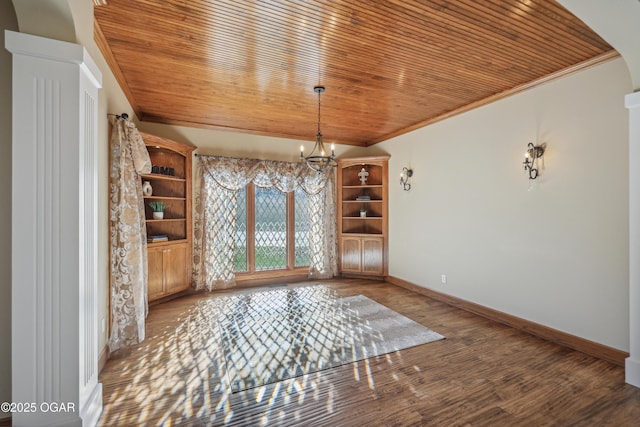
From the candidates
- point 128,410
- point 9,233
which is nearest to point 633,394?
point 128,410

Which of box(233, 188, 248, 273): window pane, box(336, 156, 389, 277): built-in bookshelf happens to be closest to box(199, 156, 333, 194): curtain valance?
box(233, 188, 248, 273): window pane

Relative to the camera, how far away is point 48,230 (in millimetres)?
1509

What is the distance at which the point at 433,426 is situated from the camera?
5.81ft

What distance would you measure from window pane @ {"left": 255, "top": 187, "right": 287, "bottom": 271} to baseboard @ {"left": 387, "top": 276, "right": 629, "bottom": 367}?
2.81 m

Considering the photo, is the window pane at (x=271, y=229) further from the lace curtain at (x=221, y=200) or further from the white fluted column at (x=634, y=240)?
the white fluted column at (x=634, y=240)

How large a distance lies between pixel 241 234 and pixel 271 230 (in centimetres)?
57

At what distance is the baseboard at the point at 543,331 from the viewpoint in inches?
98.8

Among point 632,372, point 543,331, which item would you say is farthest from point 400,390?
point 543,331

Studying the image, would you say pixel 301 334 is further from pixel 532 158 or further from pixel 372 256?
pixel 532 158

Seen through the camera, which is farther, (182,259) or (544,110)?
(182,259)

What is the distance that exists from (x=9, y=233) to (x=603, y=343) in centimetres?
480

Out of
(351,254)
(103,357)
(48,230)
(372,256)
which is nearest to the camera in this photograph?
(48,230)

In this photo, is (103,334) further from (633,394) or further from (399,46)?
(633,394)

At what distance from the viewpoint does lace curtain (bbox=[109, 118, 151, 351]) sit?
8.76 ft
